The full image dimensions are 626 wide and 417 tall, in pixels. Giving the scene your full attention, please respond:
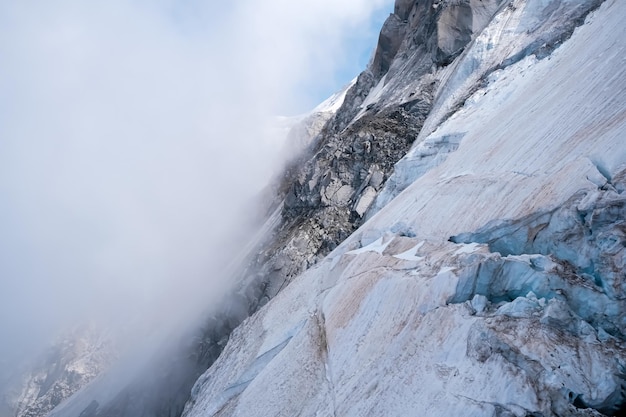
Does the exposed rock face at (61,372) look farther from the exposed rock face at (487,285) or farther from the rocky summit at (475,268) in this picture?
the exposed rock face at (487,285)

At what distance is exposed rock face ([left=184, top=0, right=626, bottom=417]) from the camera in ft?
35.0

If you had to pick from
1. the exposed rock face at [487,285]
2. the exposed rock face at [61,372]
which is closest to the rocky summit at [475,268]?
the exposed rock face at [487,285]

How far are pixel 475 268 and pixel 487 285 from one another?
0.59 meters

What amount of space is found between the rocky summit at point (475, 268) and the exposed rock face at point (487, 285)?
54mm

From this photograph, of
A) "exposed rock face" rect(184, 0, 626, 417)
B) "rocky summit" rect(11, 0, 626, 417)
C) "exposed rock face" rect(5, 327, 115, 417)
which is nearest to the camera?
"exposed rock face" rect(184, 0, 626, 417)

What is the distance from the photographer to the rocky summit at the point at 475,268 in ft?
35.6

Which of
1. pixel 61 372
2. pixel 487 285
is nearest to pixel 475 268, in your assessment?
pixel 487 285

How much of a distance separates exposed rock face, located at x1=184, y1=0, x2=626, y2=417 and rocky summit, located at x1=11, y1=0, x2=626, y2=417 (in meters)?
0.05

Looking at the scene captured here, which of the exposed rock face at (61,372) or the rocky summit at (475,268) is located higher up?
the exposed rock face at (61,372)

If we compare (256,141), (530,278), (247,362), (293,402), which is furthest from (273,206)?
(256,141)

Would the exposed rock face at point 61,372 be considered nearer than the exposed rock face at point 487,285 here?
No

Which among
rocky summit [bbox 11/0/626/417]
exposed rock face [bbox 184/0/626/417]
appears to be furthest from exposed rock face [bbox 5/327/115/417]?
exposed rock face [bbox 184/0/626/417]

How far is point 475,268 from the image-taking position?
1335 cm

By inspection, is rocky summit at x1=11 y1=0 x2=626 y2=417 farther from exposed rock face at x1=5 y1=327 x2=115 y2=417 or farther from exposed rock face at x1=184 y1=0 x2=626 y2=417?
exposed rock face at x1=5 y1=327 x2=115 y2=417
